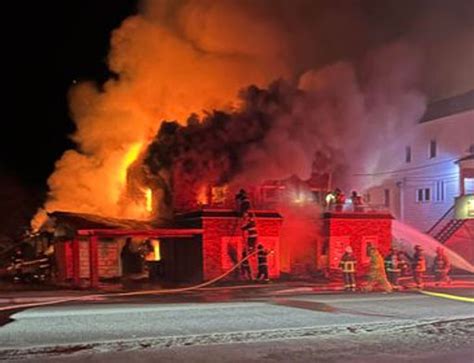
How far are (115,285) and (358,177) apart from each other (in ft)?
46.4

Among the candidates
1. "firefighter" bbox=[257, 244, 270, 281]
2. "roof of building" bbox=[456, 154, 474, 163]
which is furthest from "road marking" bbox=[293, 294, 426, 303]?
"roof of building" bbox=[456, 154, 474, 163]

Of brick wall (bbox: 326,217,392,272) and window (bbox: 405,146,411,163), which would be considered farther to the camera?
window (bbox: 405,146,411,163)

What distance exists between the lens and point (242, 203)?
24922 millimetres

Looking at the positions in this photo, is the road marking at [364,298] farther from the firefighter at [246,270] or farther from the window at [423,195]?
the window at [423,195]

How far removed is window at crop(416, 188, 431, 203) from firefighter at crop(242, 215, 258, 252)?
1970 cm

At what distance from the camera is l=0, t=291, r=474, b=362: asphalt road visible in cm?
895

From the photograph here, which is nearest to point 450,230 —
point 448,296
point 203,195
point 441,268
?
point 441,268

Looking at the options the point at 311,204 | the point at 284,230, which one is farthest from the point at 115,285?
the point at 311,204

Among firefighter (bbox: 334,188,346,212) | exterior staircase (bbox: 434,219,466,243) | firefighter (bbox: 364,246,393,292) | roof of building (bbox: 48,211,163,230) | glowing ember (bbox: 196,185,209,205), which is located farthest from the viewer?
exterior staircase (bbox: 434,219,466,243)

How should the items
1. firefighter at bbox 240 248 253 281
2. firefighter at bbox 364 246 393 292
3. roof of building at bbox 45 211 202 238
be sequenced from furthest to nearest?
1. firefighter at bbox 240 248 253 281
2. roof of building at bbox 45 211 202 238
3. firefighter at bbox 364 246 393 292

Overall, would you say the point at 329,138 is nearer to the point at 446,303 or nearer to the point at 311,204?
the point at 311,204

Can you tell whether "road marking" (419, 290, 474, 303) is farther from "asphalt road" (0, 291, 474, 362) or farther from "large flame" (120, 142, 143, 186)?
"large flame" (120, 142, 143, 186)

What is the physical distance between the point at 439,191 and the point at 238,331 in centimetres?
3233

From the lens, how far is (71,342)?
31.5ft
